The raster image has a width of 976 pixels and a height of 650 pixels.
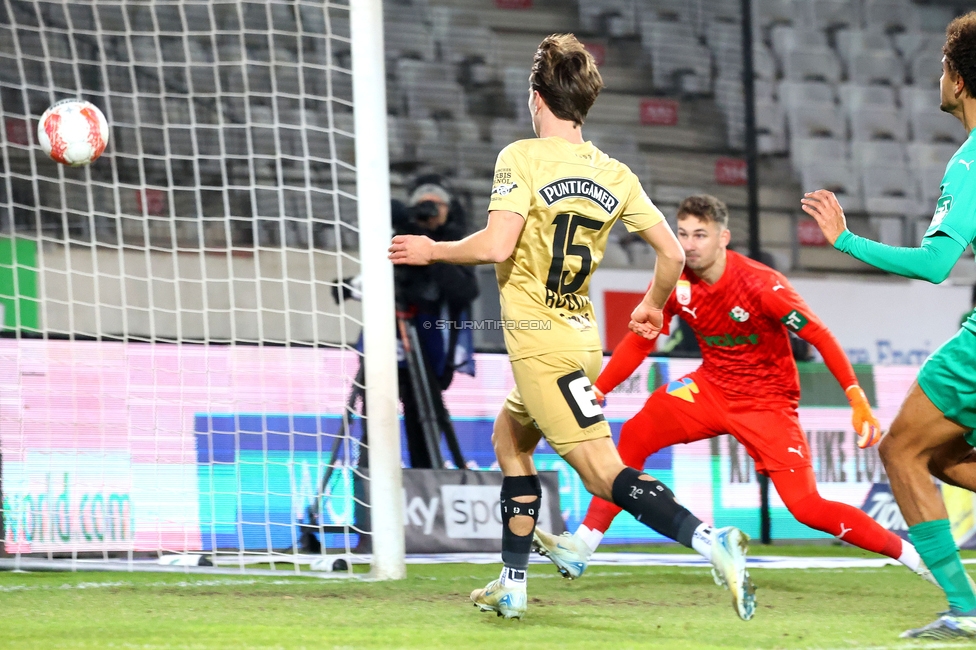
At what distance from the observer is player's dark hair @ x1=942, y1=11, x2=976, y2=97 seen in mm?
3279

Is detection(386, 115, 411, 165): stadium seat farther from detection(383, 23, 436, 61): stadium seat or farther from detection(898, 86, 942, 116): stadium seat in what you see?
detection(898, 86, 942, 116): stadium seat

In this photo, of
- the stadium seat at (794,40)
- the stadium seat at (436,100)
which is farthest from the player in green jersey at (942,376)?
the stadium seat at (794,40)

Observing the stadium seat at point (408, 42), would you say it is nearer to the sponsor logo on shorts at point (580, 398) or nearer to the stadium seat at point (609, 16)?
the stadium seat at point (609, 16)

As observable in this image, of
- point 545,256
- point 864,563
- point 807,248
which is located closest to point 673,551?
point 864,563

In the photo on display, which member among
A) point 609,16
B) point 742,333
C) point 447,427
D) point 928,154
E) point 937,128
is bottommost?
point 447,427

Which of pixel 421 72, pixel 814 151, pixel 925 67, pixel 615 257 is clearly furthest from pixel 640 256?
pixel 925 67

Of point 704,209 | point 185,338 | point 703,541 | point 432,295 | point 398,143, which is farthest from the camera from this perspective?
point 398,143

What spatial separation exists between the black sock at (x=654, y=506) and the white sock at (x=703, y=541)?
35 mm

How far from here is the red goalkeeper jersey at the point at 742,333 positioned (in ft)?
16.0

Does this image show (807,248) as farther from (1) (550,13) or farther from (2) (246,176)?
(2) (246,176)

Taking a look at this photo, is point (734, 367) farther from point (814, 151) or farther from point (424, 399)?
point (814, 151)

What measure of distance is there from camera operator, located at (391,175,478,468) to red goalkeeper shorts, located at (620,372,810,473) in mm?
2070

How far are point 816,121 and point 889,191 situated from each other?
0.91m

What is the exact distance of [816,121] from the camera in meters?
10.3
